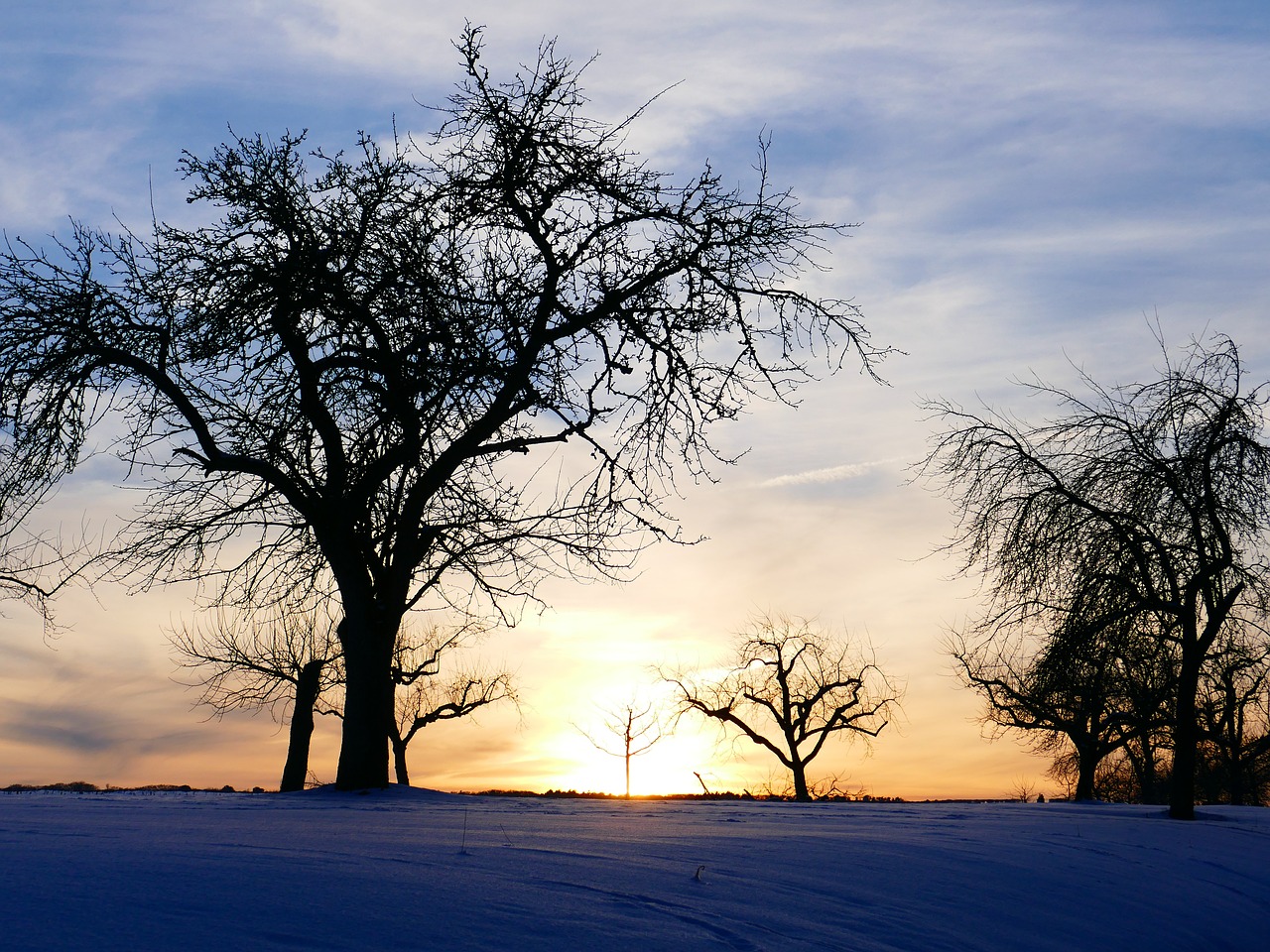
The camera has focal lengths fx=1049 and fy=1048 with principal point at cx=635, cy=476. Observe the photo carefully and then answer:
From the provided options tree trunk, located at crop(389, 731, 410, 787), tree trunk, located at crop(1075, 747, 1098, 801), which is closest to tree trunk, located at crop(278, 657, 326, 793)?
tree trunk, located at crop(389, 731, 410, 787)

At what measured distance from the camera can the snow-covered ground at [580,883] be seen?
4.27 meters

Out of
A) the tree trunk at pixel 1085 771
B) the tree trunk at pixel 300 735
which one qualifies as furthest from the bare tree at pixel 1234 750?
the tree trunk at pixel 300 735

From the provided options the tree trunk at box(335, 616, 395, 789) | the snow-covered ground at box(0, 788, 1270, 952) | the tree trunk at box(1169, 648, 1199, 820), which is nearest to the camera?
the snow-covered ground at box(0, 788, 1270, 952)

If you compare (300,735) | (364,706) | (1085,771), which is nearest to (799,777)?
(1085,771)

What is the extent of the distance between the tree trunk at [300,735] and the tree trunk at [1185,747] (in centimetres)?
1925

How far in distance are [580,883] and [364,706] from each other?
8234 millimetres

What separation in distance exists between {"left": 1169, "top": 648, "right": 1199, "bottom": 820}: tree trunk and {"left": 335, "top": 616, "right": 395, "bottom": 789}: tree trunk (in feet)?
35.4

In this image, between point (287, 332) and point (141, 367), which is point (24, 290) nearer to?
point (141, 367)

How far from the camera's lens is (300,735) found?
28344 mm

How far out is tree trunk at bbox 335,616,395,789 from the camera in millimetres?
12852

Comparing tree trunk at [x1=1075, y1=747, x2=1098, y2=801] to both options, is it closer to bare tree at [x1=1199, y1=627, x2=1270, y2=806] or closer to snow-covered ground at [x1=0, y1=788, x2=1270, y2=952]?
bare tree at [x1=1199, y1=627, x2=1270, y2=806]

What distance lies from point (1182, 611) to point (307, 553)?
12046 mm

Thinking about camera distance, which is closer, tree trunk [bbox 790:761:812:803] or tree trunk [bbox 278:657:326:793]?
tree trunk [bbox 278:657:326:793]

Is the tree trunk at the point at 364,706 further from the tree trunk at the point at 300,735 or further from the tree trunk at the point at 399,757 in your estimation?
the tree trunk at the point at 399,757
